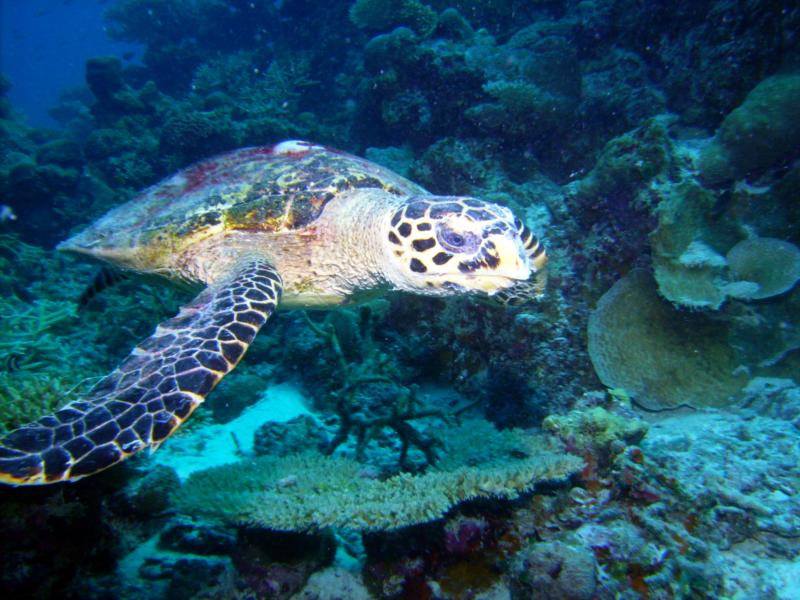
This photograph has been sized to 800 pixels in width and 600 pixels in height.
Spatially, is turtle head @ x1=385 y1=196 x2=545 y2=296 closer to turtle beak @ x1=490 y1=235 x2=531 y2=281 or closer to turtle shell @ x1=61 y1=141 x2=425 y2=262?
turtle beak @ x1=490 y1=235 x2=531 y2=281

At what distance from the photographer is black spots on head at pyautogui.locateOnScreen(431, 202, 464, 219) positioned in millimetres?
2965

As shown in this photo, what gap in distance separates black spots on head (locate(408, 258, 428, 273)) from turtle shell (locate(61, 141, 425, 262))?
122 cm

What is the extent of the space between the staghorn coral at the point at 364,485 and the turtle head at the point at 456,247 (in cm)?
120

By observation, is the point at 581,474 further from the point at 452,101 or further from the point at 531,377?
the point at 452,101

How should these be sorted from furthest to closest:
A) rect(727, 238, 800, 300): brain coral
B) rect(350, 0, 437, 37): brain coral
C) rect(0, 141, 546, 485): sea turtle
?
1. rect(350, 0, 437, 37): brain coral
2. rect(727, 238, 800, 300): brain coral
3. rect(0, 141, 546, 485): sea turtle

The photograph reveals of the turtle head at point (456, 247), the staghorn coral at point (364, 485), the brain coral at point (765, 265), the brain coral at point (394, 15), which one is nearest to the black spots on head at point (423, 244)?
the turtle head at point (456, 247)

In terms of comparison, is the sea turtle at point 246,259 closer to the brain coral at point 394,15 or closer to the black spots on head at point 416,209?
the black spots on head at point 416,209

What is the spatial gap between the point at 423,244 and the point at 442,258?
19 cm

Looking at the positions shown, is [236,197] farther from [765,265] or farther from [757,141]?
[757,141]

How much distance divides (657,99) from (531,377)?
601 cm

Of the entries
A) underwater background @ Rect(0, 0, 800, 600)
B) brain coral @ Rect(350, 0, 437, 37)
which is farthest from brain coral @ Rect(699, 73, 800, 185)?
brain coral @ Rect(350, 0, 437, 37)

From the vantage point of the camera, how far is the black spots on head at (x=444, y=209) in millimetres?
2965

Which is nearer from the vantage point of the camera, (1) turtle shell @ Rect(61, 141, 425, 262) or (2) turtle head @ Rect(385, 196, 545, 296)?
(2) turtle head @ Rect(385, 196, 545, 296)

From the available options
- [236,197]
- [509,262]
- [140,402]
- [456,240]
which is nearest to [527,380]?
[509,262]
